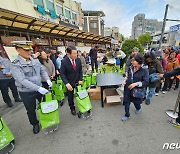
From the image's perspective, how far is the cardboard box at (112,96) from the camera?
10.9 feet

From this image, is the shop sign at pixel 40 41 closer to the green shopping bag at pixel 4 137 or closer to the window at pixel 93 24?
the green shopping bag at pixel 4 137

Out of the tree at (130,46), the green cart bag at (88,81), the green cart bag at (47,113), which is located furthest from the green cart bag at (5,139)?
the tree at (130,46)

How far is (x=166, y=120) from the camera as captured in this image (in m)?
2.55

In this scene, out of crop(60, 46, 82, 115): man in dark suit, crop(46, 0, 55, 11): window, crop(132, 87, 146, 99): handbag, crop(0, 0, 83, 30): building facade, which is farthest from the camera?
crop(46, 0, 55, 11): window

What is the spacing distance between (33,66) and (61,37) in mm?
9610

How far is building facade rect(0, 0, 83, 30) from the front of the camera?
8665 millimetres

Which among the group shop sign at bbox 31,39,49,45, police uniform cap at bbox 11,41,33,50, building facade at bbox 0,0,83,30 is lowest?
police uniform cap at bbox 11,41,33,50

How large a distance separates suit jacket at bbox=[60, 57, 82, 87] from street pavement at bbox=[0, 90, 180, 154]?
105 cm

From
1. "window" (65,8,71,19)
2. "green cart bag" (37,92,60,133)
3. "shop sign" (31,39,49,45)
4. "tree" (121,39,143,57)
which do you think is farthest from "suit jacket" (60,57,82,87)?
"window" (65,8,71,19)

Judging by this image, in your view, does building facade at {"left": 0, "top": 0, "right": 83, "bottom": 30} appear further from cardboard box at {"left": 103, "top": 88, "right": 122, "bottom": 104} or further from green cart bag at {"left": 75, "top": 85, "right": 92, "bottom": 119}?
cardboard box at {"left": 103, "top": 88, "right": 122, "bottom": 104}

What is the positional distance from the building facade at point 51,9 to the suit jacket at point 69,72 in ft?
29.2

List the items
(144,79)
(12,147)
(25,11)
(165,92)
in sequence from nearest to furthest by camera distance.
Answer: (12,147)
(144,79)
(165,92)
(25,11)

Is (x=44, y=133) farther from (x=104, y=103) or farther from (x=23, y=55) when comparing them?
(x=104, y=103)

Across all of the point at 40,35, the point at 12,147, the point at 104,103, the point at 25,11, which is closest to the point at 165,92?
the point at 104,103
